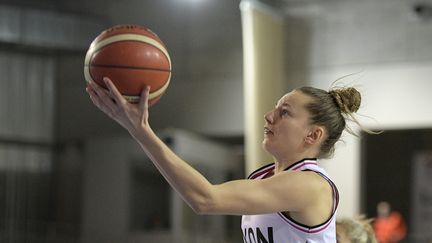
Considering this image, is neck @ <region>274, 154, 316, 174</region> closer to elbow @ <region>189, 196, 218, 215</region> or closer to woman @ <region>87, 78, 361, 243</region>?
woman @ <region>87, 78, 361, 243</region>

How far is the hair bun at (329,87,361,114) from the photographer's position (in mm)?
2627

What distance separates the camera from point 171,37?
1139 cm

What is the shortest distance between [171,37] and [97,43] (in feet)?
30.1

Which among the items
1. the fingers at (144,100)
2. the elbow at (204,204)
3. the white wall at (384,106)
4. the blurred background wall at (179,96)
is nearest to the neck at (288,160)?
the elbow at (204,204)

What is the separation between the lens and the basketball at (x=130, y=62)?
7.00 feet

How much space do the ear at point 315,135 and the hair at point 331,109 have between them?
0.06 ft

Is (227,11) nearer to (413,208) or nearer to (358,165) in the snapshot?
(358,165)

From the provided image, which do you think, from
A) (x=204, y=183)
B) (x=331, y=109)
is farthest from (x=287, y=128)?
(x=204, y=183)

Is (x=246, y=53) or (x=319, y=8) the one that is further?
(x=319, y=8)

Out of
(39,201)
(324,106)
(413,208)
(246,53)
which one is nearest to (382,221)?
(413,208)

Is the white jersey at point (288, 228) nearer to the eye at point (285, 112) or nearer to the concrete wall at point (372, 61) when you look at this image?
the eye at point (285, 112)

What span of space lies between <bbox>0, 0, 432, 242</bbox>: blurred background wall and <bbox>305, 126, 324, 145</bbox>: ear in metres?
7.66

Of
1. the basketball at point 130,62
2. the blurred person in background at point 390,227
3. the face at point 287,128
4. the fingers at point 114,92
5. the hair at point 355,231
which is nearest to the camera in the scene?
the fingers at point 114,92

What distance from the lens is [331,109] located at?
8.51 feet
